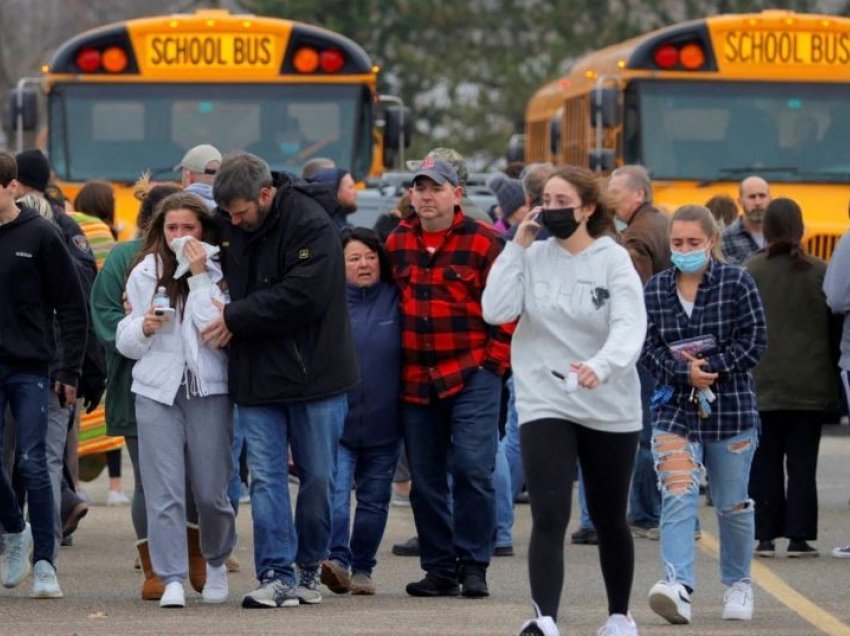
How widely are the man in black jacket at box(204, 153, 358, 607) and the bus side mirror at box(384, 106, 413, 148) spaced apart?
9723 mm

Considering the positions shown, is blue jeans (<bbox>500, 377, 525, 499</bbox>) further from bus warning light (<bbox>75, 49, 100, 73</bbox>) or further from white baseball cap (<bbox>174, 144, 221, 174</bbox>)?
bus warning light (<bbox>75, 49, 100, 73</bbox>)

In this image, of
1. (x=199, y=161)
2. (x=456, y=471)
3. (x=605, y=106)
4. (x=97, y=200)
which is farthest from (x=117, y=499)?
(x=605, y=106)

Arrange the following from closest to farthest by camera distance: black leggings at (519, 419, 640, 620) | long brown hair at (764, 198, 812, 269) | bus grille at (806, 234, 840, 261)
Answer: black leggings at (519, 419, 640, 620) → long brown hair at (764, 198, 812, 269) → bus grille at (806, 234, 840, 261)

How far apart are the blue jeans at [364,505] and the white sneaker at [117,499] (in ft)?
13.1

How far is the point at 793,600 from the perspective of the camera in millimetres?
9727

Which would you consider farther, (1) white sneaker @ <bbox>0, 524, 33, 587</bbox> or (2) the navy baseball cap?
(1) white sneaker @ <bbox>0, 524, 33, 587</bbox>

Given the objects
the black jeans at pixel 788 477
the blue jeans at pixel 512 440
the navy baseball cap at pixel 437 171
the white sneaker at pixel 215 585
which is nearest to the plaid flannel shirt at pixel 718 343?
the navy baseball cap at pixel 437 171

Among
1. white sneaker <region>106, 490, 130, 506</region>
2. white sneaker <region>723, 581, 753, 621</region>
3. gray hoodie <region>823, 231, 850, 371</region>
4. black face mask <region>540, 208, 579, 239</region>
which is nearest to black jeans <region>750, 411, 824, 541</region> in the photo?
gray hoodie <region>823, 231, 850, 371</region>

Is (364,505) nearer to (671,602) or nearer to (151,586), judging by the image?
(151,586)

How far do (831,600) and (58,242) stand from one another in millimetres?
3304

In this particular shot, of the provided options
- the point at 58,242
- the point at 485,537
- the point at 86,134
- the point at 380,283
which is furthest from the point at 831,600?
the point at 86,134

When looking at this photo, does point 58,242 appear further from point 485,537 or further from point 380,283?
point 485,537

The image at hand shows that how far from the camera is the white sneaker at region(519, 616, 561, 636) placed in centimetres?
777

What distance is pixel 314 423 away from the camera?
923cm
